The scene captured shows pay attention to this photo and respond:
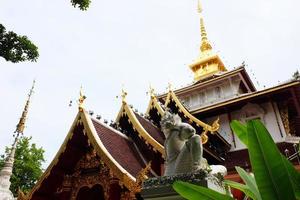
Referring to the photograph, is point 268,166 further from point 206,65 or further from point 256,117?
point 206,65

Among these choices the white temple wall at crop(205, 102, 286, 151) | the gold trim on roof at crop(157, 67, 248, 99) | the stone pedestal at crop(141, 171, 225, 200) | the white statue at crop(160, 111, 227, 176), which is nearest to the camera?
the stone pedestal at crop(141, 171, 225, 200)

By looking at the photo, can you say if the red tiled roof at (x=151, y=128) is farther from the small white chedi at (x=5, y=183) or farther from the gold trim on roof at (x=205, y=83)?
the small white chedi at (x=5, y=183)

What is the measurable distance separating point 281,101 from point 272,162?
10534 mm

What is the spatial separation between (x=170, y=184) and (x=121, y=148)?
18.2 ft

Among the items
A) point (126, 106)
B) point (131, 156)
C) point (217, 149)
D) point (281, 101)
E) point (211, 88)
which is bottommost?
point (131, 156)

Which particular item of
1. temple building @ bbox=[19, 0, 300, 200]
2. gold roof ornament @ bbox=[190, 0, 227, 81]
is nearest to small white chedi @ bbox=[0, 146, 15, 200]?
temple building @ bbox=[19, 0, 300, 200]

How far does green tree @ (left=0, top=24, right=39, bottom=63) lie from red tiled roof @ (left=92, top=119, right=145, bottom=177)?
3.30 metres

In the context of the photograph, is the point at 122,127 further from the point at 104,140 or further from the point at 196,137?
the point at 196,137

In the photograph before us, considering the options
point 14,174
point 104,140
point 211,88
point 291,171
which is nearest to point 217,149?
point 104,140

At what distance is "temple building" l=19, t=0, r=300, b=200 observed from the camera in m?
7.15

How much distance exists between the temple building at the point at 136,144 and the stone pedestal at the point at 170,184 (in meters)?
3.46

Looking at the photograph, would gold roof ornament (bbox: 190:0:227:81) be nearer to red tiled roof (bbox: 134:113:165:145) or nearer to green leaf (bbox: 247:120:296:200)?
red tiled roof (bbox: 134:113:165:145)

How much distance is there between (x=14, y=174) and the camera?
1980 cm

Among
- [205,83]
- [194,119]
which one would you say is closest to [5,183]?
[194,119]
